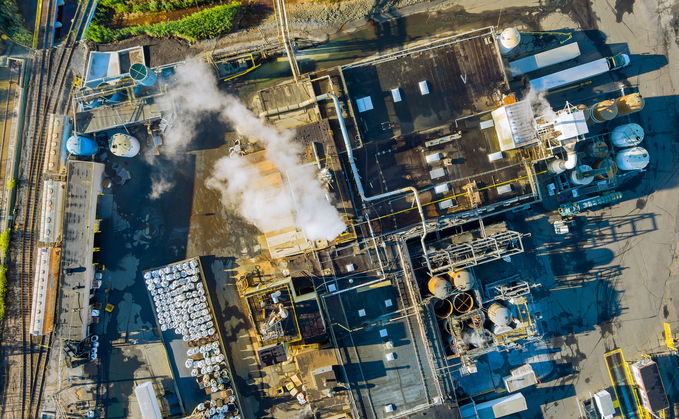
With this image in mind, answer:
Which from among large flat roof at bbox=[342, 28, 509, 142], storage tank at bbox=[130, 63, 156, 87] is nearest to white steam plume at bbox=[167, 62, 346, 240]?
storage tank at bbox=[130, 63, 156, 87]

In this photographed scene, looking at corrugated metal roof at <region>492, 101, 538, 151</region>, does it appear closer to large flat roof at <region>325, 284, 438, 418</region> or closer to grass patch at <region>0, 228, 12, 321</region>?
large flat roof at <region>325, 284, 438, 418</region>

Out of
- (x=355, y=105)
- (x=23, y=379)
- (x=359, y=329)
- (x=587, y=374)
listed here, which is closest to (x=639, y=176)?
(x=587, y=374)

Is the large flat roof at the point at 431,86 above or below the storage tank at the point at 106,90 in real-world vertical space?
below

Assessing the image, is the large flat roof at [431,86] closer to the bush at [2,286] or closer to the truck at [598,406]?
the truck at [598,406]

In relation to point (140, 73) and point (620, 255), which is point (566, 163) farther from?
point (140, 73)

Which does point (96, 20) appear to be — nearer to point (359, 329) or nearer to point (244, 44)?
point (244, 44)

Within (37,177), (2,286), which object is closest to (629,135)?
(37,177)

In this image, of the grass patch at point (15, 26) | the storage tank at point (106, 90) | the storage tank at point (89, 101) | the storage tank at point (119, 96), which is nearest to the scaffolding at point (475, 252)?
the storage tank at point (119, 96)
